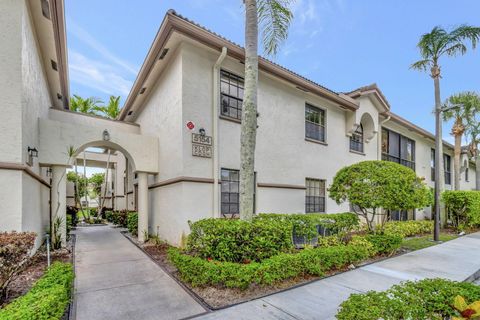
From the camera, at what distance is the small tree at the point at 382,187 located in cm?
786

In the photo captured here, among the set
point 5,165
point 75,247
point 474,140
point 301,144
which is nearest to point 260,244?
point 5,165

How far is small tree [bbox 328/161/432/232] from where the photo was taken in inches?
310

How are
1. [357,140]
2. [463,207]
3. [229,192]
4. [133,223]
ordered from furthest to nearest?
1. [357,140]
2. [463,207]
3. [133,223]
4. [229,192]

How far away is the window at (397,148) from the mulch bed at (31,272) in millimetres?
16660

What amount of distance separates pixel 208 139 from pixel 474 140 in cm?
2549

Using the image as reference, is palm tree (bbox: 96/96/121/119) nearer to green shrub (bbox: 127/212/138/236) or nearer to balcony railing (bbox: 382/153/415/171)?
green shrub (bbox: 127/212/138/236)

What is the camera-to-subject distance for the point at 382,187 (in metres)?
7.93

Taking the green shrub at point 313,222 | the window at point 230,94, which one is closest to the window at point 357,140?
the green shrub at point 313,222

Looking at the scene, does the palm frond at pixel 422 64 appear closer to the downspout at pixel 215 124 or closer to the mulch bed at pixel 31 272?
the downspout at pixel 215 124

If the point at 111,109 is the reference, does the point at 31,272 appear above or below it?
below

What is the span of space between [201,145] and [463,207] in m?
15.2

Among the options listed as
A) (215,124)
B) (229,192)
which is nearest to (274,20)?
(215,124)

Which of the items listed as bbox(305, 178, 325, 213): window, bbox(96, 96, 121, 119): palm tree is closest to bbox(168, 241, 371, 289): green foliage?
bbox(305, 178, 325, 213): window

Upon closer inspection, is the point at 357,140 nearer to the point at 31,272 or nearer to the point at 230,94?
the point at 230,94
